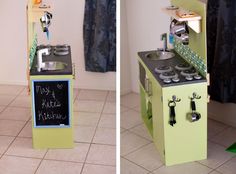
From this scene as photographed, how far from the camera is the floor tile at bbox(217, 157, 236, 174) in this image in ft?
8.07

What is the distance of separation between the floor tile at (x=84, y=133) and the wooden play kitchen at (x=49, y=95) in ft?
0.61

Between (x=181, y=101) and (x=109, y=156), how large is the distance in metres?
0.77

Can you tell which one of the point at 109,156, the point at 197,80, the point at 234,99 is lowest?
the point at 109,156

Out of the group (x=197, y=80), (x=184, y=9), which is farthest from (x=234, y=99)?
(x=184, y=9)

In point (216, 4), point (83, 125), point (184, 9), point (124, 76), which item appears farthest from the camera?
point (124, 76)

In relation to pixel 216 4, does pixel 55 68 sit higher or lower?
lower

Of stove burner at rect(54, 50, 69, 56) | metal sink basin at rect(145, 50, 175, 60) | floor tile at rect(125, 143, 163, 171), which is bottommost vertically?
floor tile at rect(125, 143, 163, 171)

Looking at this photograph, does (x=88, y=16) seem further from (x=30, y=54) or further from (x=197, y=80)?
(x=197, y=80)

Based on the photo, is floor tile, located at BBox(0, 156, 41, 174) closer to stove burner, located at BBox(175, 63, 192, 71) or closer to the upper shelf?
the upper shelf

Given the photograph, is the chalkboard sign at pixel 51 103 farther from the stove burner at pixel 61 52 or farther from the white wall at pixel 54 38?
the white wall at pixel 54 38

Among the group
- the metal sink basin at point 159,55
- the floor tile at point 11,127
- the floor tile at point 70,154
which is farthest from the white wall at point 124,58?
the floor tile at point 11,127

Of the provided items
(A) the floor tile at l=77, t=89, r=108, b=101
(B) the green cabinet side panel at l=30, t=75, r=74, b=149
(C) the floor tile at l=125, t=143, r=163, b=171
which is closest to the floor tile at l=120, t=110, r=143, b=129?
(C) the floor tile at l=125, t=143, r=163, b=171

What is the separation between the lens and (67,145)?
9.34ft

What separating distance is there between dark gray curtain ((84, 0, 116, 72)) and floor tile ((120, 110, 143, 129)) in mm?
846
